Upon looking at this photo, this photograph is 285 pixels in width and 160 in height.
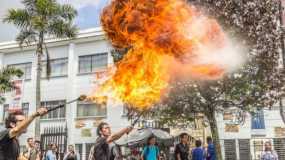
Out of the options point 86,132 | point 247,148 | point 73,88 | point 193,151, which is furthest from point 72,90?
point 193,151

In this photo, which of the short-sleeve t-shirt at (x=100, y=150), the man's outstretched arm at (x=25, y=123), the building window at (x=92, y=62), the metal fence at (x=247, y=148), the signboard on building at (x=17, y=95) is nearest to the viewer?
the man's outstretched arm at (x=25, y=123)

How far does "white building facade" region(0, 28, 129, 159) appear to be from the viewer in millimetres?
30125

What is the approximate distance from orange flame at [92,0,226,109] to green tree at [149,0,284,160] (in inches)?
72.0

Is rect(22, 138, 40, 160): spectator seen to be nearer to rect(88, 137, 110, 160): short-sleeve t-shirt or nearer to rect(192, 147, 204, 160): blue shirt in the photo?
rect(192, 147, 204, 160): blue shirt

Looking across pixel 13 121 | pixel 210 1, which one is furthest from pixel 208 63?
pixel 13 121

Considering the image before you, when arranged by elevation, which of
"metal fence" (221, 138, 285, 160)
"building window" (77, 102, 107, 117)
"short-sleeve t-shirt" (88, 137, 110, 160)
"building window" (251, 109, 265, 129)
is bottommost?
"metal fence" (221, 138, 285, 160)

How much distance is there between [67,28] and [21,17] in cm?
254

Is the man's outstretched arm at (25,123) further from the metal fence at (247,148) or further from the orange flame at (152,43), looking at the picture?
the metal fence at (247,148)

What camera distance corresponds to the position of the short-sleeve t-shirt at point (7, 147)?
603 centimetres

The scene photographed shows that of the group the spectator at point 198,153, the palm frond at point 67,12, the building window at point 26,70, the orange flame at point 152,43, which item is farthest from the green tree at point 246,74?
the building window at point 26,70

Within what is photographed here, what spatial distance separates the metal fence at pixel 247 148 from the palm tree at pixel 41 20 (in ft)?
34.8

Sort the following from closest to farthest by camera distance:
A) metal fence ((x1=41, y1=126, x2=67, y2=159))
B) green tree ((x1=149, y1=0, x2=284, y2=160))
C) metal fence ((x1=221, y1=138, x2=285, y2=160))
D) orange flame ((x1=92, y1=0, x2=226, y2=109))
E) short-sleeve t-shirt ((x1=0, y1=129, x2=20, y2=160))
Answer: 1. short-sleeve t-shirt ((x1=0, y1=129, x2=20, y2=160))
2. orange flame ((x1=92, y1=0, x2=226, y2=109))
3. green tree ((x1=149, y1=0, x2=284, y2=160))
4. metal fence ((x1=221, y1=138, x2=285, y2=160))
5. metal fence ((x1=41, y1=126, x2=67, y2=159))

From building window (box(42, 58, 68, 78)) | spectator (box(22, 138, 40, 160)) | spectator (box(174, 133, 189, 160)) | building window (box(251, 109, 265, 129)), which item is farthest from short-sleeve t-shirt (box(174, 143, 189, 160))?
building window (box(42, 58, 68, 78))

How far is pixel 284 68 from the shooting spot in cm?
1784
